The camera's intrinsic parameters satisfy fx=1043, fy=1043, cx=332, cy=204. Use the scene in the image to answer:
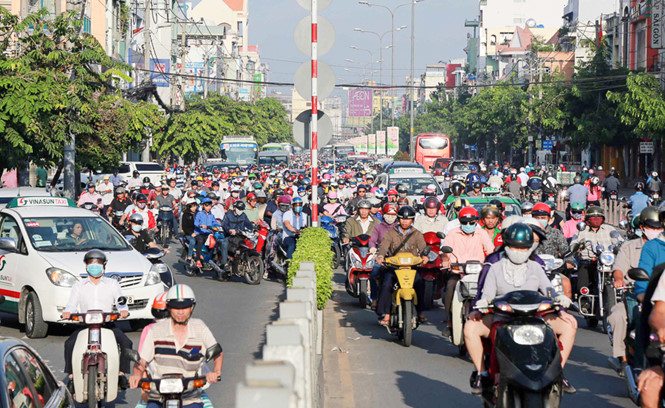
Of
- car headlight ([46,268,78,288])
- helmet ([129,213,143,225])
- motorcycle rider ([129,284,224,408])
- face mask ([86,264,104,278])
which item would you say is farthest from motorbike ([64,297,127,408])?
helmet ([129,213,143,225])

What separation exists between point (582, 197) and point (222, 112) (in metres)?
67.3

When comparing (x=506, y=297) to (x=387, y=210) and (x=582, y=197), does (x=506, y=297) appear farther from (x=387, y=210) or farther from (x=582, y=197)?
(x=582, y=197)

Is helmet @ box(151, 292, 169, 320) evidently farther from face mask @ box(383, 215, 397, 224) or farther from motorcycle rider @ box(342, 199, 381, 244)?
motorcycle rider @ box(342, 199, 381, 244)

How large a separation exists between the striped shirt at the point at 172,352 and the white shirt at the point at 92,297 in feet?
7.77

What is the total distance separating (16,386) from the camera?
16.0 ft

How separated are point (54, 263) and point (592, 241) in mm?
6588

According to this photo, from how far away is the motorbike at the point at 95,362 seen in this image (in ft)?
26.7

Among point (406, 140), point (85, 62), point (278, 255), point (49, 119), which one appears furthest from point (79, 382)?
point (406, 140)

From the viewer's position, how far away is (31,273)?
12.9 meters

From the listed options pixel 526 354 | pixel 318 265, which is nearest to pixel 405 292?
pixel 318 265

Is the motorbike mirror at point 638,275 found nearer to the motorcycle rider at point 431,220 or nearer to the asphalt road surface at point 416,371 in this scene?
the asphalt road surface at point 416,371

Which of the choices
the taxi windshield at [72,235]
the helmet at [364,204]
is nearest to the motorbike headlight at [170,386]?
the taxi windshield at [72,235]

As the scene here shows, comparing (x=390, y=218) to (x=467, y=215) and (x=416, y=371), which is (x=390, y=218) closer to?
(x=467, y=215)

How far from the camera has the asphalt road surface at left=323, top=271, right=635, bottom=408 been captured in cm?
915
